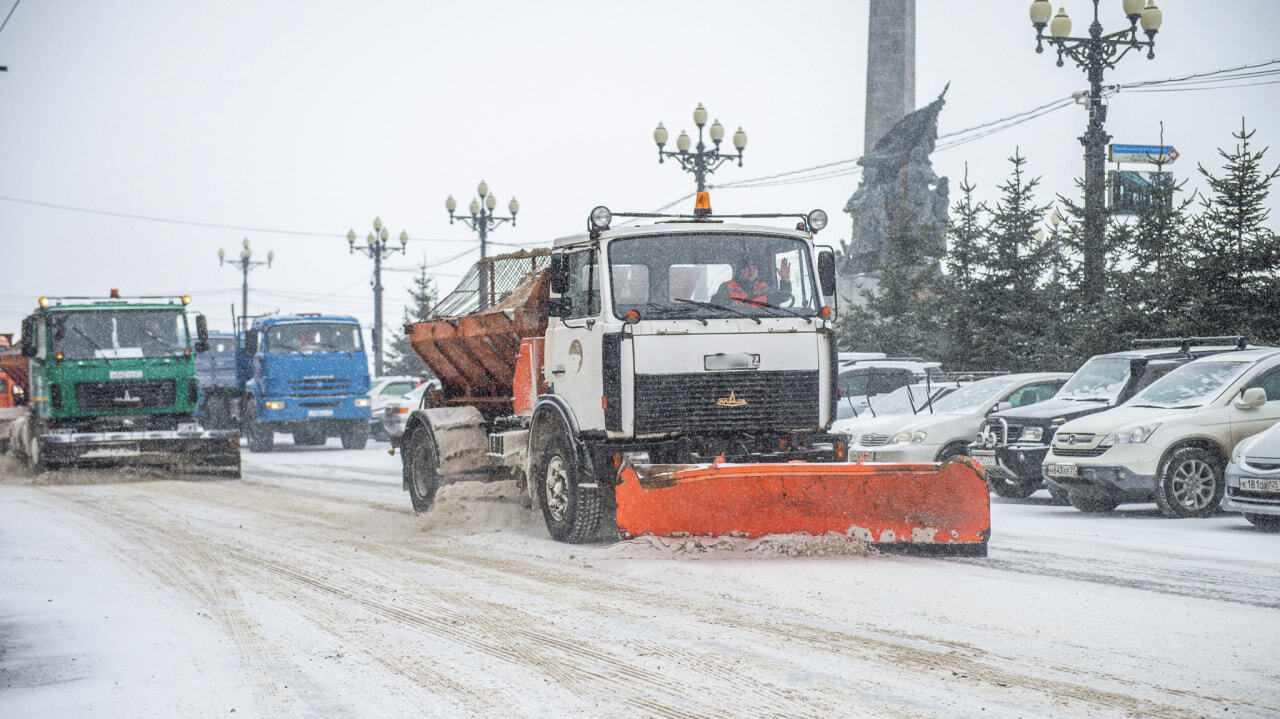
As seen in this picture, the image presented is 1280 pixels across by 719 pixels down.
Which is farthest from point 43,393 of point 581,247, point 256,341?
point 581,247

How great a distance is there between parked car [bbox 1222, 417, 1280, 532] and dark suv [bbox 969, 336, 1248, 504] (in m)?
2.69

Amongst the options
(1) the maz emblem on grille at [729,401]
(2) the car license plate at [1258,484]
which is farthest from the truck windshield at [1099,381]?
(1) the maz emblem on grille at [729,401]

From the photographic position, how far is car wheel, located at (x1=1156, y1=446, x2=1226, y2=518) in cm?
1219

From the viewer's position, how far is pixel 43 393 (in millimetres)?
19312

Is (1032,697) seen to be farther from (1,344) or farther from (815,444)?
(1,344)

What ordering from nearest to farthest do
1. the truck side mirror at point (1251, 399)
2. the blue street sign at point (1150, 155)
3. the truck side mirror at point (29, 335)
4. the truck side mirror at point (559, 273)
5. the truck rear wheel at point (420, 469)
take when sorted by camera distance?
the truck side mirror at point (559, 273) < the truck side mirror at point (1251, 399) < the truck rear wheel at point (420, 469) < the truck side mirror at point (29, 335) < the blue street sign at point (1150, 155)

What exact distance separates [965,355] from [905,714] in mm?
19389

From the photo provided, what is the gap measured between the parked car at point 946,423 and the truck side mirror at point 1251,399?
338 cm

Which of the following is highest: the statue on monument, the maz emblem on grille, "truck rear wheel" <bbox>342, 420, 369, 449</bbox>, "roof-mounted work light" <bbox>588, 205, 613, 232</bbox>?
the statue on monument

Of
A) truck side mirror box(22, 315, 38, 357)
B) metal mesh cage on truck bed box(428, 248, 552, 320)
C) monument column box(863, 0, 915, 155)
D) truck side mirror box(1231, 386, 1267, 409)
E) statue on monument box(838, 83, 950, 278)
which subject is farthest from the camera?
monument column box(863, 0, 915, 155)

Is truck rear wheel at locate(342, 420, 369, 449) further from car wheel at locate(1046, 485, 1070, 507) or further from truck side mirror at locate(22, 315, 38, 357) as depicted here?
car wheel at locate(1046, 485, 1070, 507)

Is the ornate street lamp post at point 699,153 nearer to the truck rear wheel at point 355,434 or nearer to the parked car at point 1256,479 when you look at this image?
the truck rear wheel at point 355,434

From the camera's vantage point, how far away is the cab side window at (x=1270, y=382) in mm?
12648

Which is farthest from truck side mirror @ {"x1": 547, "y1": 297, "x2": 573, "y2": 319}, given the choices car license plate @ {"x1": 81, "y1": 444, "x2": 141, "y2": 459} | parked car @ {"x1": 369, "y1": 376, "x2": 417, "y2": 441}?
parked car @ {"x1": 369, "y1": 376, "x2": 417, "y2": 441}
